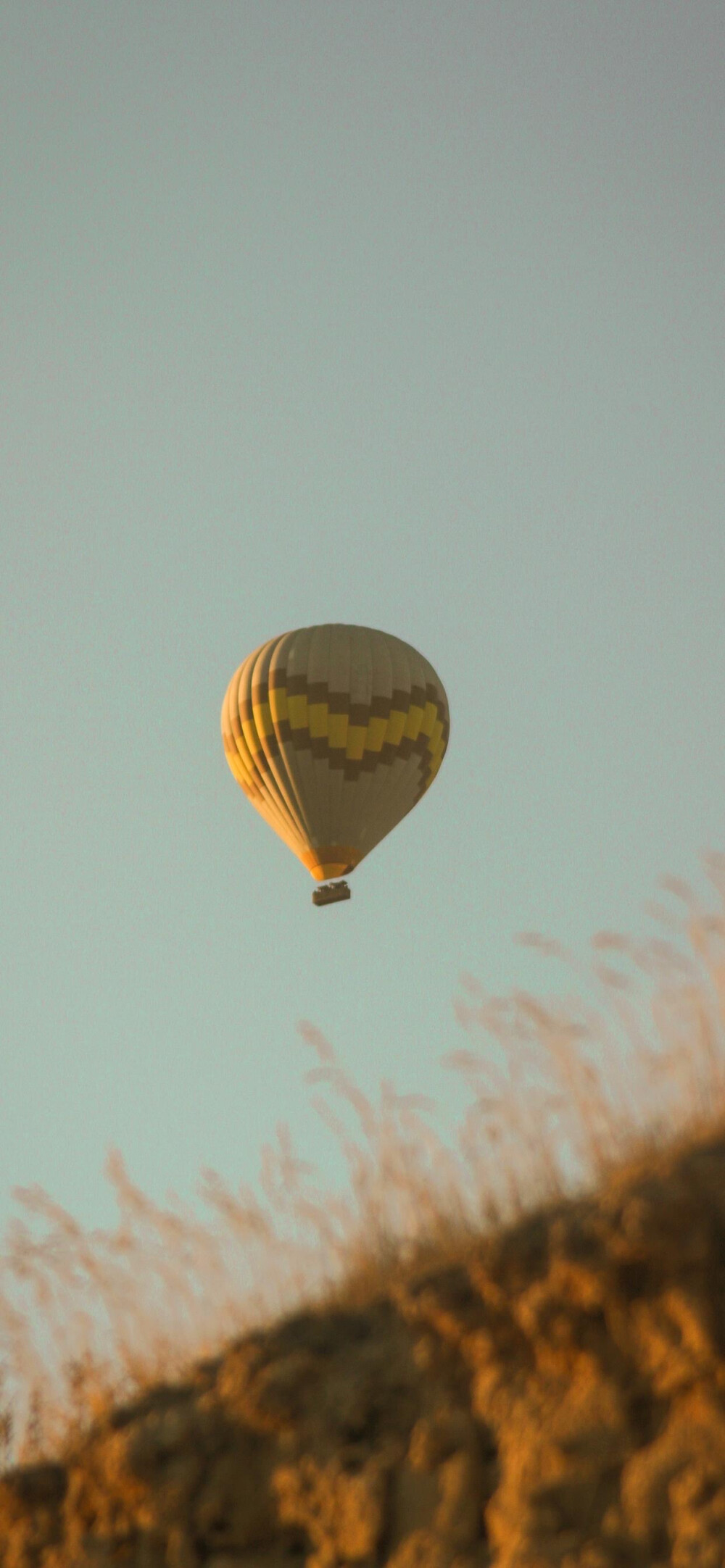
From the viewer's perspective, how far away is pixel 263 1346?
7.07m

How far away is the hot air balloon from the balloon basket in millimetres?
20

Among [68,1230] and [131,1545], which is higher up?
[68,1230]

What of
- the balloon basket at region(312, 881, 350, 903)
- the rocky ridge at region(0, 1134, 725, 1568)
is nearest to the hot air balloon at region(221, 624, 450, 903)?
the balloon basket at region(312, 881, 350, 903)

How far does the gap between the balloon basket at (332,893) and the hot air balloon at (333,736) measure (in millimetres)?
20

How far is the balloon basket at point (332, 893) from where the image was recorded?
27.5 meters

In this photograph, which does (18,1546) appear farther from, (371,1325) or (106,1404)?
(371,1325)

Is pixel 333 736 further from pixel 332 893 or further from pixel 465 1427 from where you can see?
pixel 465 1427

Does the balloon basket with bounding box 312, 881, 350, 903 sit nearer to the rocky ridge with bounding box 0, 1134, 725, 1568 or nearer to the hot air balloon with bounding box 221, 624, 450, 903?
the hot air balloon with bounding box 221, 624, 450, 903

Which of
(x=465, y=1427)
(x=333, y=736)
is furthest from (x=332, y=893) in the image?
(x=465, y=1427)

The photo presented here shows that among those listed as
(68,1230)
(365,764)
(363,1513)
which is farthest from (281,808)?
(363,1513)

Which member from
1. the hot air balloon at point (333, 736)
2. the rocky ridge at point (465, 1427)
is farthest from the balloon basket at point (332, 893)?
the rocky ridge at point (465, 1427)

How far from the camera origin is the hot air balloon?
26.3 m

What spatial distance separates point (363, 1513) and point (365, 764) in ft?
67.6

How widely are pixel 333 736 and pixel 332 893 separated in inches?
125
